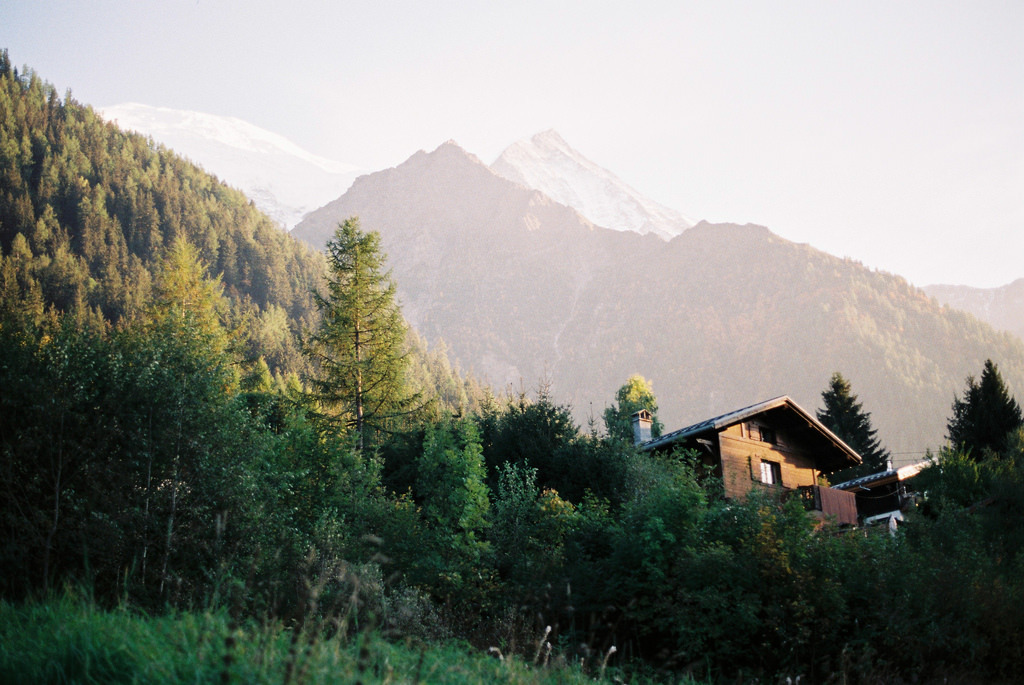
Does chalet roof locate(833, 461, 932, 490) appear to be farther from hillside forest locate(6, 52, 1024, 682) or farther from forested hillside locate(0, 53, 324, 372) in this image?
forested hillside locate(0, 53, 324, 372)

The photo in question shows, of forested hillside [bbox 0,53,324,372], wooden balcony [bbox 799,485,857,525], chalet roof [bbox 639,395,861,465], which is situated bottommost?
wooden balcony [bbox 799,485,857,525]

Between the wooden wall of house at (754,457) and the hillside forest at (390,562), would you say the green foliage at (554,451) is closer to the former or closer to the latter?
the hillside forest at (390,562)

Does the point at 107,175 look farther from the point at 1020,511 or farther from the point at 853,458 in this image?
the point at 1020,511

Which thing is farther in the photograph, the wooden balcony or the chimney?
the chimney

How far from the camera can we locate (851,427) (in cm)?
5988

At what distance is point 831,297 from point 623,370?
2279 inches

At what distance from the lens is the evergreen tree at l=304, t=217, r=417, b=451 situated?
30.9m

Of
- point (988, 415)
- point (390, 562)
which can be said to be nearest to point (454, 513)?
point (390, 562)

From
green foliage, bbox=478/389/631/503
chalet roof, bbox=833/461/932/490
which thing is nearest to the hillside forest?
green foliage, bbox=478/389/631/503

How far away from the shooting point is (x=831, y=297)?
600ft

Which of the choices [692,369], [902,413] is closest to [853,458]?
[902,413]

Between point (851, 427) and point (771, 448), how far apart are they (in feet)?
105

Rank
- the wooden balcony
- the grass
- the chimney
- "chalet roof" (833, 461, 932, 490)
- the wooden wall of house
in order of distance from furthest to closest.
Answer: "chalet roof" (833, 461, 932, 490) < the chimney < the wooden wall of house < the wooden balcony < the grass

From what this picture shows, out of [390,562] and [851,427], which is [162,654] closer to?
[390,562]
